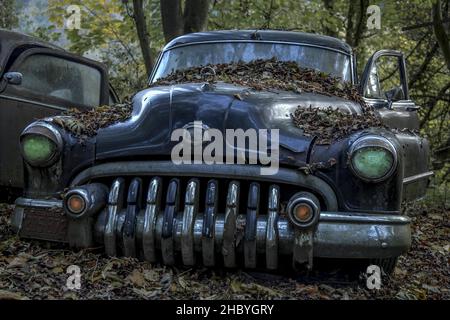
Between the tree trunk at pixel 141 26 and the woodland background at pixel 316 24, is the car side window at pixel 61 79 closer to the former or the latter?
the tree trunk at pixel 141 26

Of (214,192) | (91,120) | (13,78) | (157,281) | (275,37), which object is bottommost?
(157,281)

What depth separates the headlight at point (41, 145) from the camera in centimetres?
391

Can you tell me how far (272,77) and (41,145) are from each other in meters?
1.77

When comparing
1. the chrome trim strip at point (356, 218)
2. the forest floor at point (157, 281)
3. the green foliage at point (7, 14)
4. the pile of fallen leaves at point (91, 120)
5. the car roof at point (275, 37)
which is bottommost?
the forest floor at point (157, 281)

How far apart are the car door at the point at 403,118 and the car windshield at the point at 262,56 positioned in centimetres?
27

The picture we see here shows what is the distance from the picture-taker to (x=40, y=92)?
6.42 metres

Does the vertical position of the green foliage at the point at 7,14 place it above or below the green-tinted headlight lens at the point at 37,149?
above

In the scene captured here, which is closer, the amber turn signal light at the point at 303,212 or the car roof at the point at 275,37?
the amber turn signal light at the point at 303,212

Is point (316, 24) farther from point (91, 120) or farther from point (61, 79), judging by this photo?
point (91, 120)

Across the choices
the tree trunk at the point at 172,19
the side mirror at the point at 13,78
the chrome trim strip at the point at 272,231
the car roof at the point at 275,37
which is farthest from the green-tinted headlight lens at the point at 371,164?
the tree trunk at the point at 172,19

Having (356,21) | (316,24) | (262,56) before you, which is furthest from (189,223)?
(356,21)

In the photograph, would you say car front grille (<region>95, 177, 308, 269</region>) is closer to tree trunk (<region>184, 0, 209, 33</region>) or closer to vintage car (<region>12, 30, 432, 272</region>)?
vintage car (<region>12, 30, 432, 272</region>)

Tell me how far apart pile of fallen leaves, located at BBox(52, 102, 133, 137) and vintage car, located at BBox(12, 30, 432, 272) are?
53 millimetres

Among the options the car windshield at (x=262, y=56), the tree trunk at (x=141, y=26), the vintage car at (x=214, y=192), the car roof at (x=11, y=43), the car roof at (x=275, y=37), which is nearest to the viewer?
the vintage car at (x=214, y=192)
